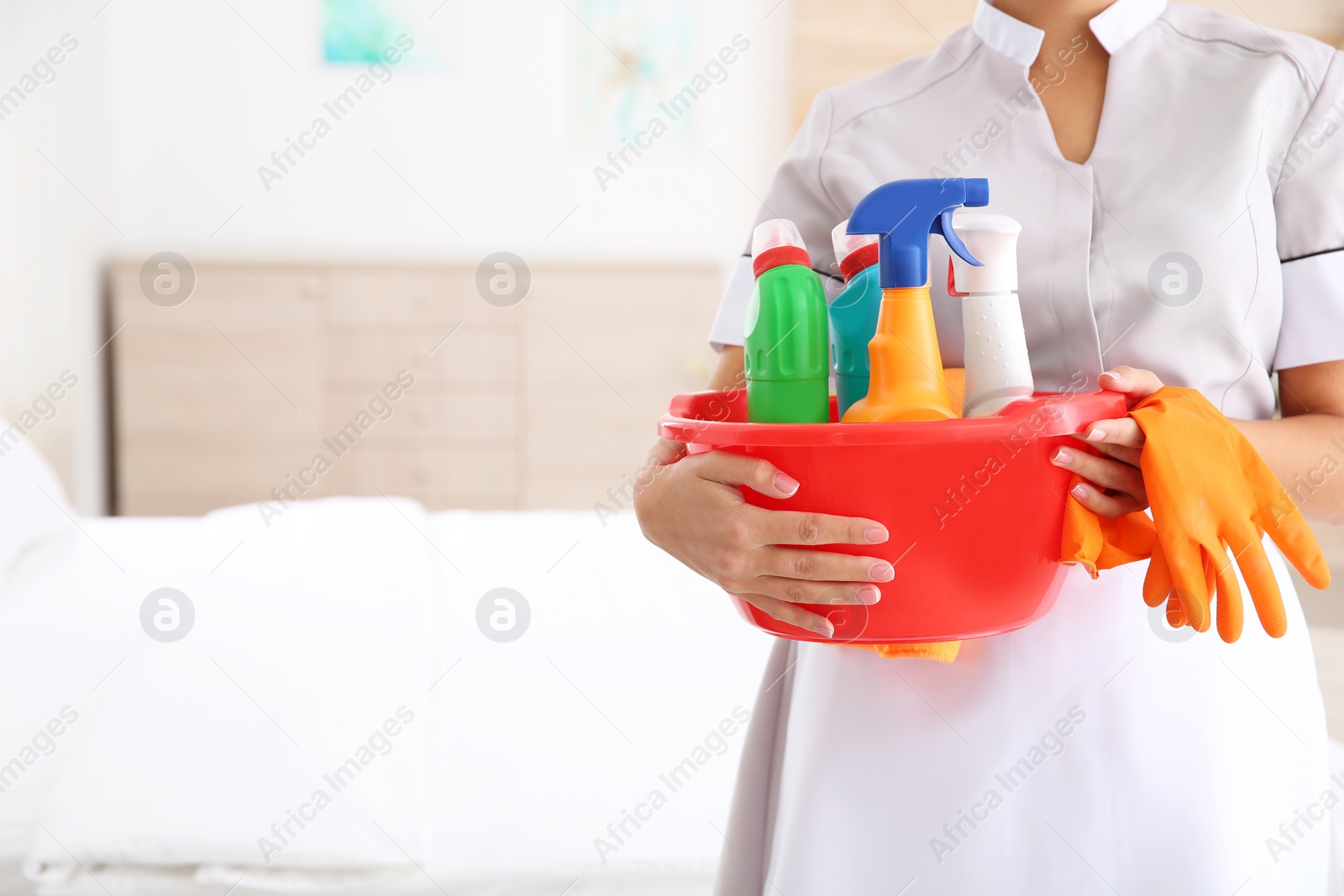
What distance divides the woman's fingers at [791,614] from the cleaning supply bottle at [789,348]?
0.10 metres

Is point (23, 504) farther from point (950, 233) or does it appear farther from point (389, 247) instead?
point (389, 247)

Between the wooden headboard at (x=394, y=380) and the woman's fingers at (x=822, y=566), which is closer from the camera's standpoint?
the woman's fingers at (x=822, y=566)

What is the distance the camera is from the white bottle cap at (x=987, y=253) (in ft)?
1.71

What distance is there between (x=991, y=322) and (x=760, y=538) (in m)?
0.17

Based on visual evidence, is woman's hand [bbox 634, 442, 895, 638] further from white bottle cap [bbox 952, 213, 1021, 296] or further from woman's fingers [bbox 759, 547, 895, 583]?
white bottle cap [bbox 952, 213, 1021, 296]

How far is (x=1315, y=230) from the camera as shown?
588mm

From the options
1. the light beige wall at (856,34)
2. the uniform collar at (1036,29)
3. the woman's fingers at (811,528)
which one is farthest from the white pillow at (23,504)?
the light beige wall at (856,34)

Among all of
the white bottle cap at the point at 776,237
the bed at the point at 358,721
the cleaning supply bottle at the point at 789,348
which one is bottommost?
the bed at the point at 358,721

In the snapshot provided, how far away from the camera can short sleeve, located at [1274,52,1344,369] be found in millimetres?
584

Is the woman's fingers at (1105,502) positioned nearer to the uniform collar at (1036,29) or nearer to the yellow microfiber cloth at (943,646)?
the yellow microfiber cloth at (943,646)

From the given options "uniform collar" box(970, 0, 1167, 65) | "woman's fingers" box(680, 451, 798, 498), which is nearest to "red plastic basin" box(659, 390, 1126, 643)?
"woman's fingers" box(680, 451, 798, 498)

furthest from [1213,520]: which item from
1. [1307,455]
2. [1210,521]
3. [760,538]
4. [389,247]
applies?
[389,247]

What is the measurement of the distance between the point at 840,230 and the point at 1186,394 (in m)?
0.22

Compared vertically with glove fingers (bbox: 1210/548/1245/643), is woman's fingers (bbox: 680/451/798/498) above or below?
above
